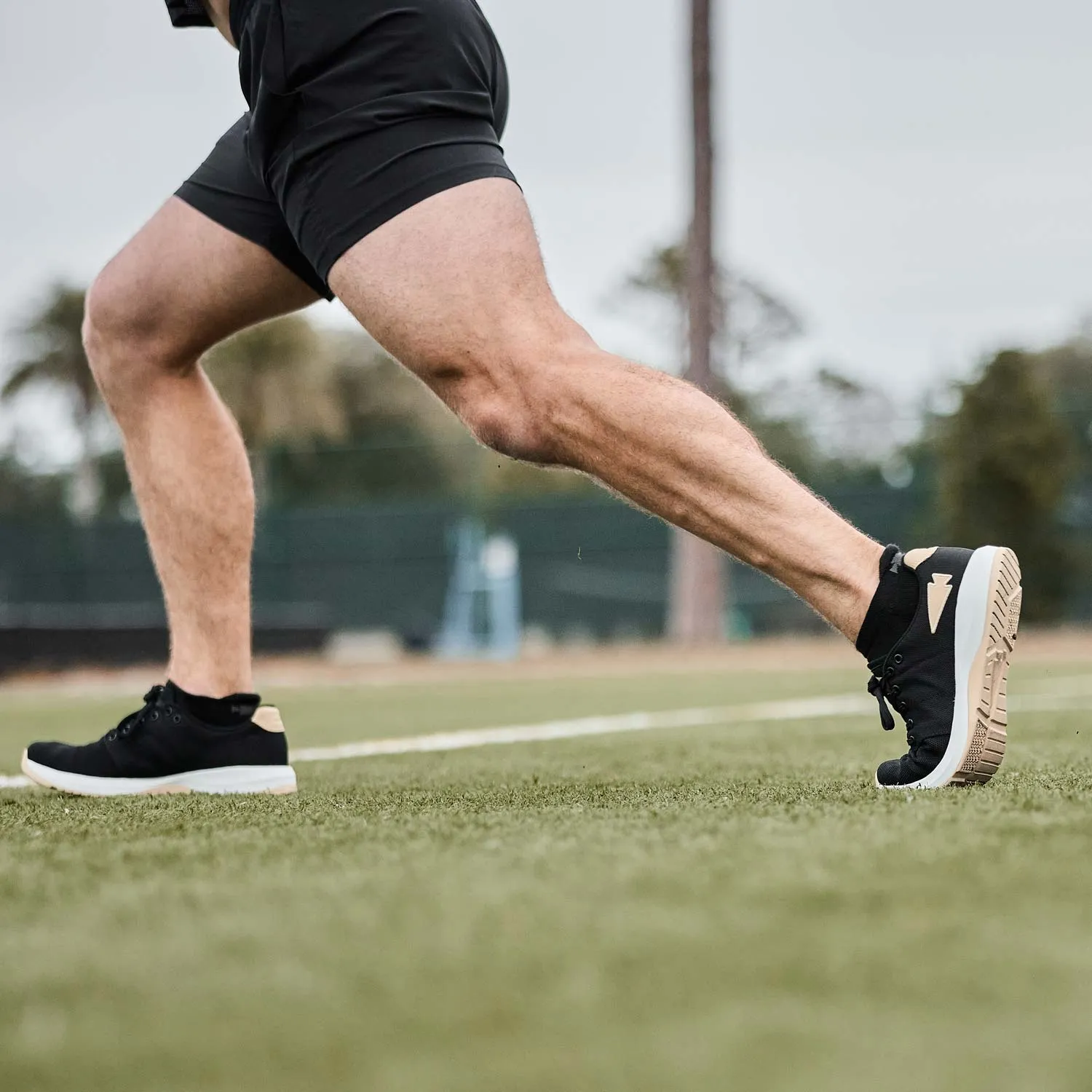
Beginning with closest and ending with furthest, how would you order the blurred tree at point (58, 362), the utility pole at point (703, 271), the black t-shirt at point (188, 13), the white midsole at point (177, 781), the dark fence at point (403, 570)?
the black t-shirt at point (188, 13) < the white midsole at point (177, 781) < the utility pole at point (703, 271) < the dark fence at point (403, 570) < the blurred tree at point (58, 362)

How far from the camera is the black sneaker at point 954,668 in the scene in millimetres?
1632

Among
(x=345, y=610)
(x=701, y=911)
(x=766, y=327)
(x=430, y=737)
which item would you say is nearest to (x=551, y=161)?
(x=766, y=327)

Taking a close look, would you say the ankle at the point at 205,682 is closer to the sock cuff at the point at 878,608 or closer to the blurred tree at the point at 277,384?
the sock cuff at the point at 878,608

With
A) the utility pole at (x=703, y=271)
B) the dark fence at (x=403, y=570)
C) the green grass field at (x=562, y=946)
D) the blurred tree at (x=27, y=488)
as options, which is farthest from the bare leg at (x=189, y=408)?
the blurred tree at (x=27, y=488)

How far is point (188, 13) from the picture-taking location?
1.98 meters

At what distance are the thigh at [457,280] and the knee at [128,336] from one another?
0.53 m

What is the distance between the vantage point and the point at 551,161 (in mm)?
26531

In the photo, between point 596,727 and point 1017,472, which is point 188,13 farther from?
point 1017,472

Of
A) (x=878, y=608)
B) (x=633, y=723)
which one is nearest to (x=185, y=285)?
(x=878, y=608)

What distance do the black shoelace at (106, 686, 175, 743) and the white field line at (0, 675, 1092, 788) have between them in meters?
0.33

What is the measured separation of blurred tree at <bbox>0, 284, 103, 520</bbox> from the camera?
119 ft

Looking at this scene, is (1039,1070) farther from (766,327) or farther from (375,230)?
(766,327)

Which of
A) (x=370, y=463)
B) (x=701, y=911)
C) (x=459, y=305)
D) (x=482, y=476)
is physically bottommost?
(x=482, y=476)

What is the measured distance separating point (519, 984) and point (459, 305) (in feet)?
3.55
